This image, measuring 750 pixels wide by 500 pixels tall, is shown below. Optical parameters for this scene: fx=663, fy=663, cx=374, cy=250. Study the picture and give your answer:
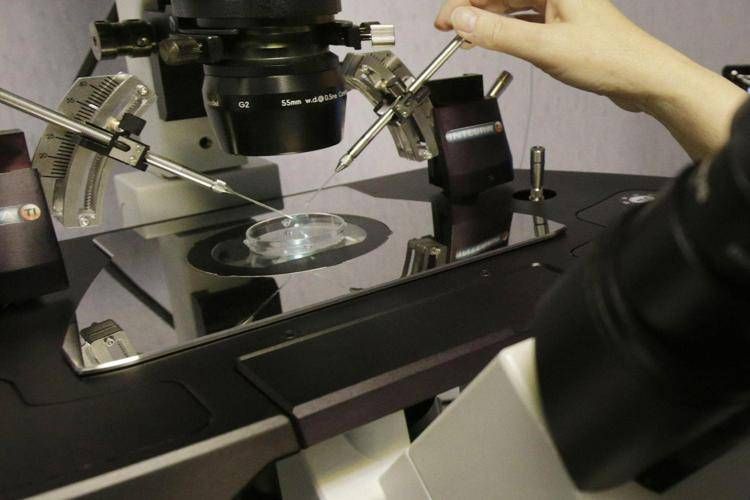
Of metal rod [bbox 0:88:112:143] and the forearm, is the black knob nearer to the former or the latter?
metal rod [bbox 0:88:112:143]

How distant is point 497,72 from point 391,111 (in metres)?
0.76

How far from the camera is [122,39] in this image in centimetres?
69

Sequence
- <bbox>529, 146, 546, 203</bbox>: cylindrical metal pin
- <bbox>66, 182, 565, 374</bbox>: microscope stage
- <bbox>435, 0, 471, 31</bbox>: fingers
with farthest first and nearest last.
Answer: <bbox>529, 146, 546, 203</bbox>: cylindrical metal pin < <bbox>435, 0, 471, 31</bbox>: fingers < <bbox>66, 182, 565, 374</bbox>: microscope stage

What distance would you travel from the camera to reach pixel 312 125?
63 cm

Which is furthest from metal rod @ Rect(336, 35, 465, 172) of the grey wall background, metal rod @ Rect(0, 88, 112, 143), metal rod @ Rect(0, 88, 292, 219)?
the grey wall background

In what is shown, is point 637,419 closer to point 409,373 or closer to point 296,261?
point 409,373

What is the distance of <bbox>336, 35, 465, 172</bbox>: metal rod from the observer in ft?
2.44

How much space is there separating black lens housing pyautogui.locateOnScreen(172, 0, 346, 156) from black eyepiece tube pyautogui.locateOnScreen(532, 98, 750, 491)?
0.37m

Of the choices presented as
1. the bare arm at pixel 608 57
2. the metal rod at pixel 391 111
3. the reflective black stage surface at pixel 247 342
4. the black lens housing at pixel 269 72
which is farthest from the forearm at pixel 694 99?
the black lens housing at pixel 269 72

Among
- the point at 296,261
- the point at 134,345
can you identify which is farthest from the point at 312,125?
the point at 134,345

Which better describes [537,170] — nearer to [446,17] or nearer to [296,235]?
[446,17]

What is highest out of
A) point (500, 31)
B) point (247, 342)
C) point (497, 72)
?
point (500, 31)

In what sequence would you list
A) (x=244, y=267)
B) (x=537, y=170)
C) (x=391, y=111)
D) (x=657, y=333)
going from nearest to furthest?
1. (x=657, y=333)
2. (x=244, y=267)
3. (x=391, y=111)
4. (x=537, y=170)

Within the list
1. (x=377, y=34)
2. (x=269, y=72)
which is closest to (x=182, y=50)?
(x=269, y=72)
